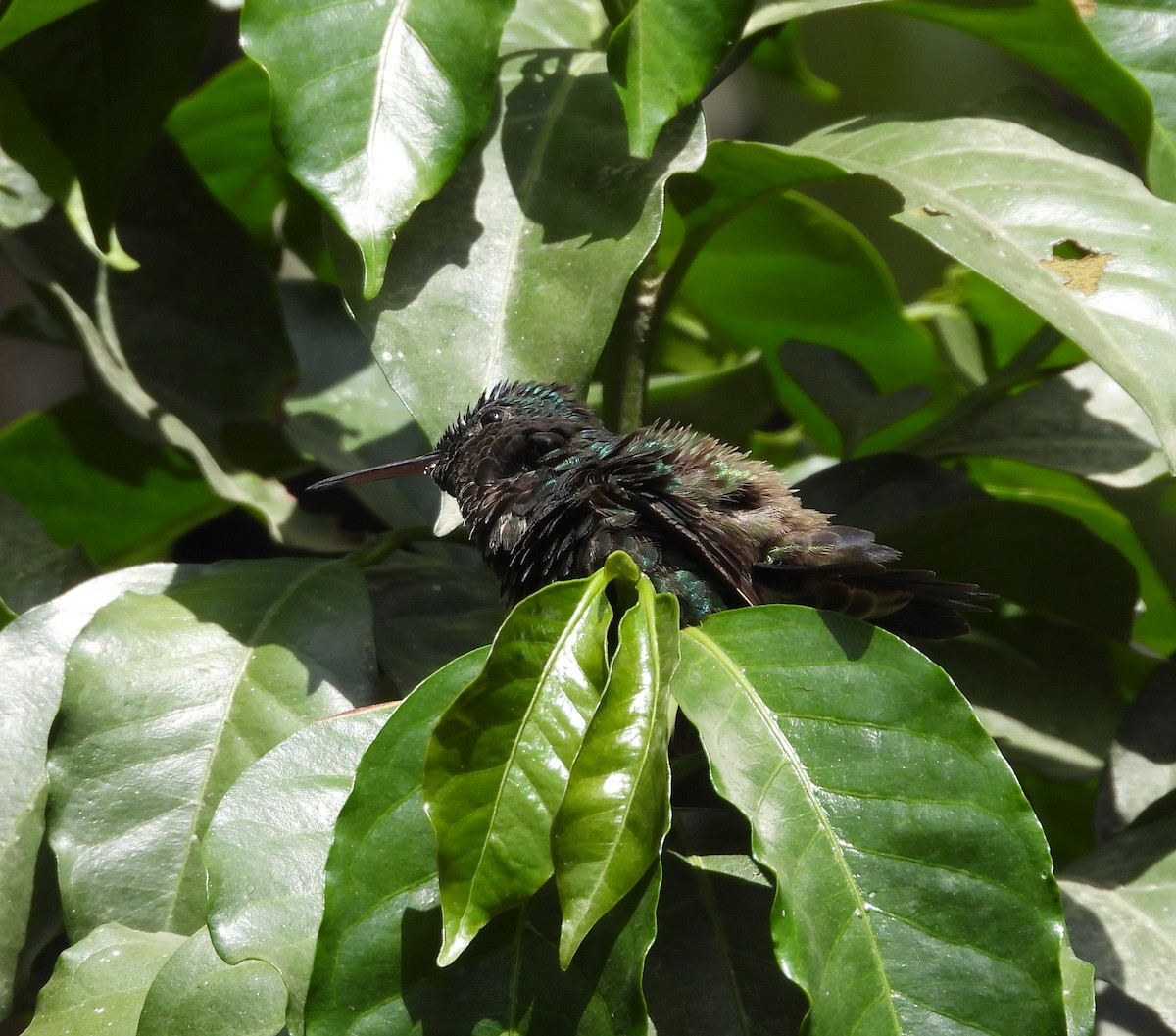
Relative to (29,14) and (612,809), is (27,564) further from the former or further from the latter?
(612,809)

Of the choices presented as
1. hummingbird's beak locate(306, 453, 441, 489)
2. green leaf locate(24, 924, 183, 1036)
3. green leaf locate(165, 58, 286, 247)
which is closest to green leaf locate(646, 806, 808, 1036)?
green leaf locate(24, 924, 183, 1036)

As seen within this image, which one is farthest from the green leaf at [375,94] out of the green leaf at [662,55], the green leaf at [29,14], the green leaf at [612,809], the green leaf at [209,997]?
the green leaf at [209,997]

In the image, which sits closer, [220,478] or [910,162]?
[910,162]

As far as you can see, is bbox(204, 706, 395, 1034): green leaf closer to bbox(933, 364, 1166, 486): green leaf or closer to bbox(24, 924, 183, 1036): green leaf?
bbox(24, 924, 183, 1036): green leaf

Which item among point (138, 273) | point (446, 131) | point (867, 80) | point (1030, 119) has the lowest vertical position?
point (867, 80)

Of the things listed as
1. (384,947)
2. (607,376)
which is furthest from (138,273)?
(384,947)

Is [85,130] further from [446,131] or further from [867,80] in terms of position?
[867,80]
